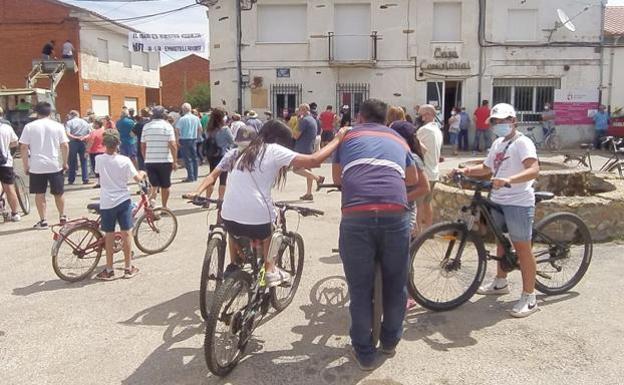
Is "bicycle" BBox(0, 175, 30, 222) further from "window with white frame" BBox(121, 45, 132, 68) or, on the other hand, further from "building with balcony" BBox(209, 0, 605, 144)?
"window with white frame" BBox(121, 45, 132, 68)

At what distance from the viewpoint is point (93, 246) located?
6117 mm

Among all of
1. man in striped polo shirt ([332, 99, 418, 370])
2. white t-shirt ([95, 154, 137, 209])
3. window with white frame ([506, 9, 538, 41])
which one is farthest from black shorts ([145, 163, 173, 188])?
window with white frame ([506, 9, 538, 41])

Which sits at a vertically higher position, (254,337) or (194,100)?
(194,100)

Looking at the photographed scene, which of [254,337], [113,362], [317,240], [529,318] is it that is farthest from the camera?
[317,240]

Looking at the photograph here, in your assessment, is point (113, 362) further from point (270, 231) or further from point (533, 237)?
point (533, 237)

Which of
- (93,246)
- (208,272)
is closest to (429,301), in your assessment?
(208,272)

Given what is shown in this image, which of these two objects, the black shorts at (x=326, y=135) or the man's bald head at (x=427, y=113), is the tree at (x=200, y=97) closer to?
the black shorts at (x=326, y=135)

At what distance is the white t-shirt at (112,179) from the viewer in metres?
5.87

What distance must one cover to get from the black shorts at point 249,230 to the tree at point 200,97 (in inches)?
1620

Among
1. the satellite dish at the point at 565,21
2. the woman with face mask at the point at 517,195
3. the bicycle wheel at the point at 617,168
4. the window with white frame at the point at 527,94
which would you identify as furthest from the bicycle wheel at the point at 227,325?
the satellite dish at the point at 565,21

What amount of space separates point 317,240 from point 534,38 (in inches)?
699

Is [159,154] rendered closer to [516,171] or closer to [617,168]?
[516,171]

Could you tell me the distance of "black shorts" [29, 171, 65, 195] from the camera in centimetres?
824

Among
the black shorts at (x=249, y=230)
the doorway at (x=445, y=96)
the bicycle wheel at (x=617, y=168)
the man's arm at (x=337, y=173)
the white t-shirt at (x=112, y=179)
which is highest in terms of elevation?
the doorway at (x=445, y=96)
